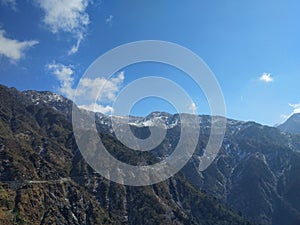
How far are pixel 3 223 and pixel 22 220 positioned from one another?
13.1 m

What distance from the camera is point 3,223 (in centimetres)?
18700

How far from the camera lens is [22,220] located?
19888cm
